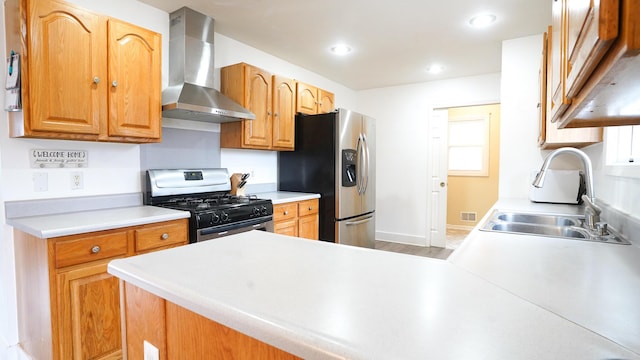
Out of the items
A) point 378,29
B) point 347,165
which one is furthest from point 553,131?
point 347,165

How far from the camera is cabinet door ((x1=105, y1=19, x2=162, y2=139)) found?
206cm

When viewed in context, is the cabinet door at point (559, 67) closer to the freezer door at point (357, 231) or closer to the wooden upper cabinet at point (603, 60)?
the wooden upper cabinet at point (603, 60)

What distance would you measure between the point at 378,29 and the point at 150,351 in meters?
2.93

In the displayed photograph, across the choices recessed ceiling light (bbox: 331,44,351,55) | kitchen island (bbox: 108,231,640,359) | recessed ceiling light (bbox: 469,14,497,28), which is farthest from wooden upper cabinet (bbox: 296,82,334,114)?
kitchen island (bbox: 108,231,640,359)

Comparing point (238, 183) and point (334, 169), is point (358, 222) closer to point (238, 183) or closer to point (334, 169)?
point (334, 169)

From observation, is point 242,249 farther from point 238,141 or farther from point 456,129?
point 456,129

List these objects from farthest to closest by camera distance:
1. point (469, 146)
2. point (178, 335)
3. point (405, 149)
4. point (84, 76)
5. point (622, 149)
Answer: point (469, 146), point (405, 149), point (84, 76), point (622, 149), point (178, 335)

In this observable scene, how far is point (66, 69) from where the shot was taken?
72.9 inches

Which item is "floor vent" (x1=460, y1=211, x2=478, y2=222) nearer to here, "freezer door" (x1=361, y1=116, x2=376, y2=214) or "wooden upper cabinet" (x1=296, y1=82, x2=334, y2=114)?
"freezer door" (x1=361, y1=116, x2=376, y2=214)

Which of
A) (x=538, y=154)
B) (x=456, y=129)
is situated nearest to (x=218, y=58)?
(x=538, y=154)

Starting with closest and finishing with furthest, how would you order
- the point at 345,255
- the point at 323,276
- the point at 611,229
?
1. the point at 323,276
2. the point at 345,255
3. the point at 611,229

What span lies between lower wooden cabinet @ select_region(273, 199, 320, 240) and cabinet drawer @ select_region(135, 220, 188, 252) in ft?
3.07

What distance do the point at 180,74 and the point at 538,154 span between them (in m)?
3.18

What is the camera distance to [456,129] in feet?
19.4
